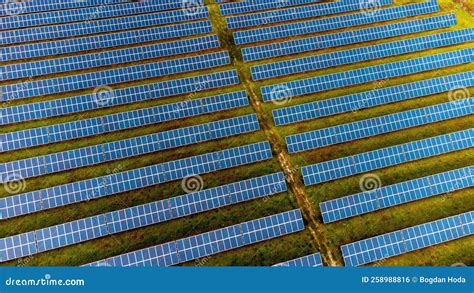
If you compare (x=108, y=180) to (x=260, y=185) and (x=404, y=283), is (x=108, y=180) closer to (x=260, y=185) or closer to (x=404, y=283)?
(x=260, y=185)

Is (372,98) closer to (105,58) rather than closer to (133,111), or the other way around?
(133,111)

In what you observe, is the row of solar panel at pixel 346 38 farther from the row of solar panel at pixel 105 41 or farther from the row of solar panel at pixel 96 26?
the row of solar panel at pixel 96 26

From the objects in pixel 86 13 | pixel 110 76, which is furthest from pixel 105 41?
pixel 86 13

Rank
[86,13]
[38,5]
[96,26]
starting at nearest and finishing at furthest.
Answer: [96,26] → [38,5] → [86,13]

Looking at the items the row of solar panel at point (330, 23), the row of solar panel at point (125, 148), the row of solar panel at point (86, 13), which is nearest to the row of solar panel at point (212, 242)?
the row of solar panel at point (125, 148)

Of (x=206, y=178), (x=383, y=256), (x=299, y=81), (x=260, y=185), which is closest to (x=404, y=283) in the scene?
(x=383, y=256)
